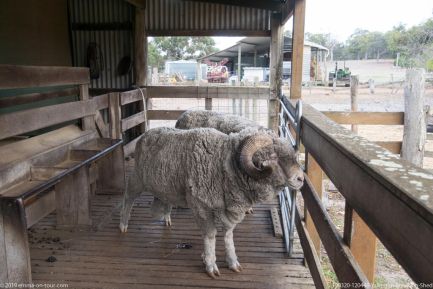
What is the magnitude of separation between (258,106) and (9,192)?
24.2 ft

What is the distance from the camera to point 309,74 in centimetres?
3609

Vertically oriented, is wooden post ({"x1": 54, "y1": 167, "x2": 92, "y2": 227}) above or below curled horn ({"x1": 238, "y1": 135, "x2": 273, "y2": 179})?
below

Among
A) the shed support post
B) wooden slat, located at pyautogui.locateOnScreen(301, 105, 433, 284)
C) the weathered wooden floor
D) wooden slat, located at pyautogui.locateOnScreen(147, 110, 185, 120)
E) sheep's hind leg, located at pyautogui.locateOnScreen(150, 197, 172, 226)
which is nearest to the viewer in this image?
wooden slat, located at pyautogui.locateOnScreen(301, 105, 433, 284)

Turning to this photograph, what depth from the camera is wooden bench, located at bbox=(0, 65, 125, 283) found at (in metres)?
2.86

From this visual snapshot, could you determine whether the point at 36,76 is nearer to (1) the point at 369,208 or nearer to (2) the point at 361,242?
(2) the point at 361,242

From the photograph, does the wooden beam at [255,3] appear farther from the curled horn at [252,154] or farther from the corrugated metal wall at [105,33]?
the curled horn at [252,154]

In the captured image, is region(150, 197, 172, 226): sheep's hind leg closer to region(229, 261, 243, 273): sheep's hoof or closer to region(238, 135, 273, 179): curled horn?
region(229, 261, 243, 273): sheep's hoof

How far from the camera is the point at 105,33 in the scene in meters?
9.62

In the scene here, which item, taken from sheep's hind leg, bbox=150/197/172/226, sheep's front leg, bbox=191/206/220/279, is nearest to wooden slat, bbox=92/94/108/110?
sheep's hind leg, bbox=150/197/172/226

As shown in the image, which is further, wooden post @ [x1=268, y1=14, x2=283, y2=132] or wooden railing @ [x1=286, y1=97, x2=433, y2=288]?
wooden post @ [x1=268, y1=14, x2=283, y2=132]

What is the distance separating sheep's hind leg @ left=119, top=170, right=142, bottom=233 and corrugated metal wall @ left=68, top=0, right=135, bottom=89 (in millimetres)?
5887

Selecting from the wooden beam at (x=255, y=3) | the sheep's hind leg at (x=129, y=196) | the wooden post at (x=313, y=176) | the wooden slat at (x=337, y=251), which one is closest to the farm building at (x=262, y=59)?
the wooden beam at (x=255, y=3)

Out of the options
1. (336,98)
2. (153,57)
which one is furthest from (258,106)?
(153,57)

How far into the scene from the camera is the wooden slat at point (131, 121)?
723cm
